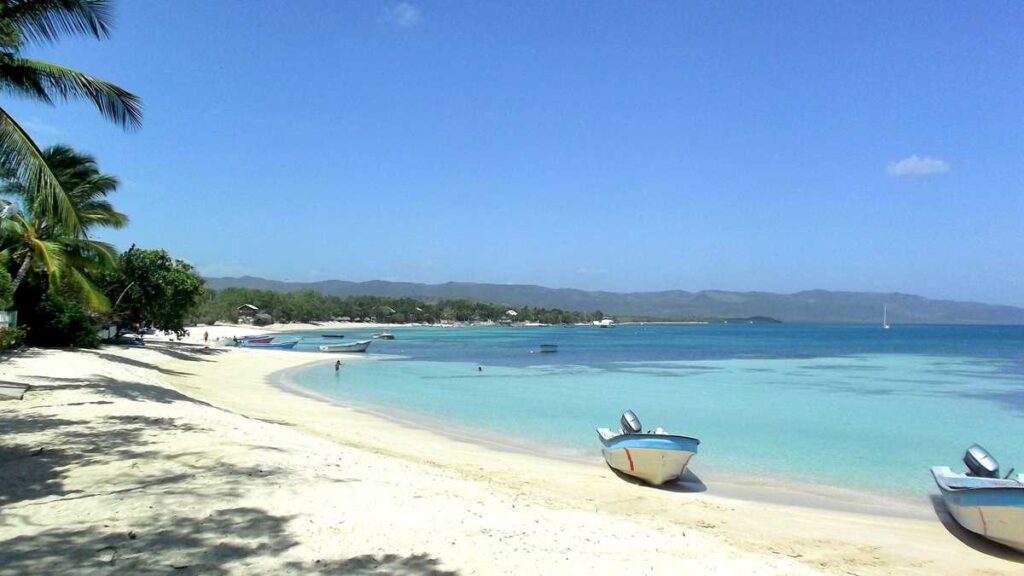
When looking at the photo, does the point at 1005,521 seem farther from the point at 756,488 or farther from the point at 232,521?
the point at 232,521

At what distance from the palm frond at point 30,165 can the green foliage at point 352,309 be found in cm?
7535

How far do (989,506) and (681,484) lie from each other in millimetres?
4097

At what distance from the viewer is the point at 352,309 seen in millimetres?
151250

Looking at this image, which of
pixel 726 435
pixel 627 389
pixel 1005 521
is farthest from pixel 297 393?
pixel 1005 521

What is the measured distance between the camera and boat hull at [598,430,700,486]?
10062 mm

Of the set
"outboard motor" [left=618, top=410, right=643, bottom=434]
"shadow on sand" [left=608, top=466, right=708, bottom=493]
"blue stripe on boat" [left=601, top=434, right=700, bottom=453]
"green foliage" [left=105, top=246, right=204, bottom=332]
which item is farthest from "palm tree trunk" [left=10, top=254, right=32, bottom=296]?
"blue stripe on boat" [left=601, top=434, right=700, bottom=453]

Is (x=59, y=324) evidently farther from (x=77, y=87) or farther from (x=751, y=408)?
(x=751, y=408)

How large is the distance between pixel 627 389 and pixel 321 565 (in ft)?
74.6

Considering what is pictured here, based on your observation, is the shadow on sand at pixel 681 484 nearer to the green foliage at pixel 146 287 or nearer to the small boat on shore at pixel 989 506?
the small boat on shore at pixel 989 506

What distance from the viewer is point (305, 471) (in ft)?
23.7

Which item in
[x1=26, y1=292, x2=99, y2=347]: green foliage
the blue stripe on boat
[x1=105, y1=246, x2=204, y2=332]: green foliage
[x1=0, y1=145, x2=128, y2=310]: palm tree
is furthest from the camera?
[x1=105, y1=246, x2=204, y2=332]: green foliage

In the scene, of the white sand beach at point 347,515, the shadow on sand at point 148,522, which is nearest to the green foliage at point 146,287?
the white sand beach at point 347,515

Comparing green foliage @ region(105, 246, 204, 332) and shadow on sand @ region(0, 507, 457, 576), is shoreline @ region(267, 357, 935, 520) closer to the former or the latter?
shadow on sand @ region(0, 507, 457, 576)

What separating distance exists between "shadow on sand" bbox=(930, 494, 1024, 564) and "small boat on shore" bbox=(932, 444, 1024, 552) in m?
0.10
